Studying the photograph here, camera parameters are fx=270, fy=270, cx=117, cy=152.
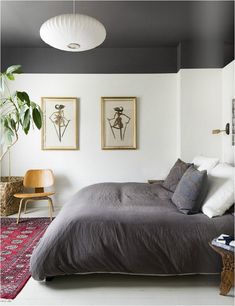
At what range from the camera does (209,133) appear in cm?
430

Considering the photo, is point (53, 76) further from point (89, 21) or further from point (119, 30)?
point (89, 21)

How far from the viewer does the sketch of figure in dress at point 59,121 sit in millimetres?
4629

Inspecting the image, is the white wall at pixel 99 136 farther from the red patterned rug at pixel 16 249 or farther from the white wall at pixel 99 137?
the red patterned rug at pixel 16 249

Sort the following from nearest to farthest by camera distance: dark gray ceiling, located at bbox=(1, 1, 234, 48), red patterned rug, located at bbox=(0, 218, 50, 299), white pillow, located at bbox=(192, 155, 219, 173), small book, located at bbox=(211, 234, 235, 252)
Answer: small book, located at bbox=(211, 234, 235, 252) < red patterned rug, located at bbox=(0, 218, 50, 299) < white pillow, located at bbox=(192, 155, 219, 173) < dark gray ceiling, located at bbox=(1, 1, 234, 48)

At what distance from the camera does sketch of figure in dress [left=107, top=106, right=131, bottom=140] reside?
15.1 feet

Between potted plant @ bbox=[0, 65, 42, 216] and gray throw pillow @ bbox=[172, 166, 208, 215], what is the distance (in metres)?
1.89

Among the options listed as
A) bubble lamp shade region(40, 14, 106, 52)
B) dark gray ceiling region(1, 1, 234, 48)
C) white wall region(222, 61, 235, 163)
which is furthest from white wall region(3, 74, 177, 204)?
bubble lamp shade region(40, 14, 106, 52)

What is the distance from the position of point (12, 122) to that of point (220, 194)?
279 centimetres

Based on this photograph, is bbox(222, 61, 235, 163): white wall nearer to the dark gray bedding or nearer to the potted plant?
the dark gray bedding

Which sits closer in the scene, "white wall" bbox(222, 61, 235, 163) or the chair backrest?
"white wall" bbox(222, 61, 235, 163)

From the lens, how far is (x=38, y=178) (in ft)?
14.5

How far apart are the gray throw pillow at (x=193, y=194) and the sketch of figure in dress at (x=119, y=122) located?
2.37 metres

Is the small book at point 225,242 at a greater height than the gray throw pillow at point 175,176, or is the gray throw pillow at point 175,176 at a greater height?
the gray throw pillow at point 175,176

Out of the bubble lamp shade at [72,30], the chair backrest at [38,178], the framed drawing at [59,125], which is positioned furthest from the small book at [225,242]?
the framed drawing at [59,125]
